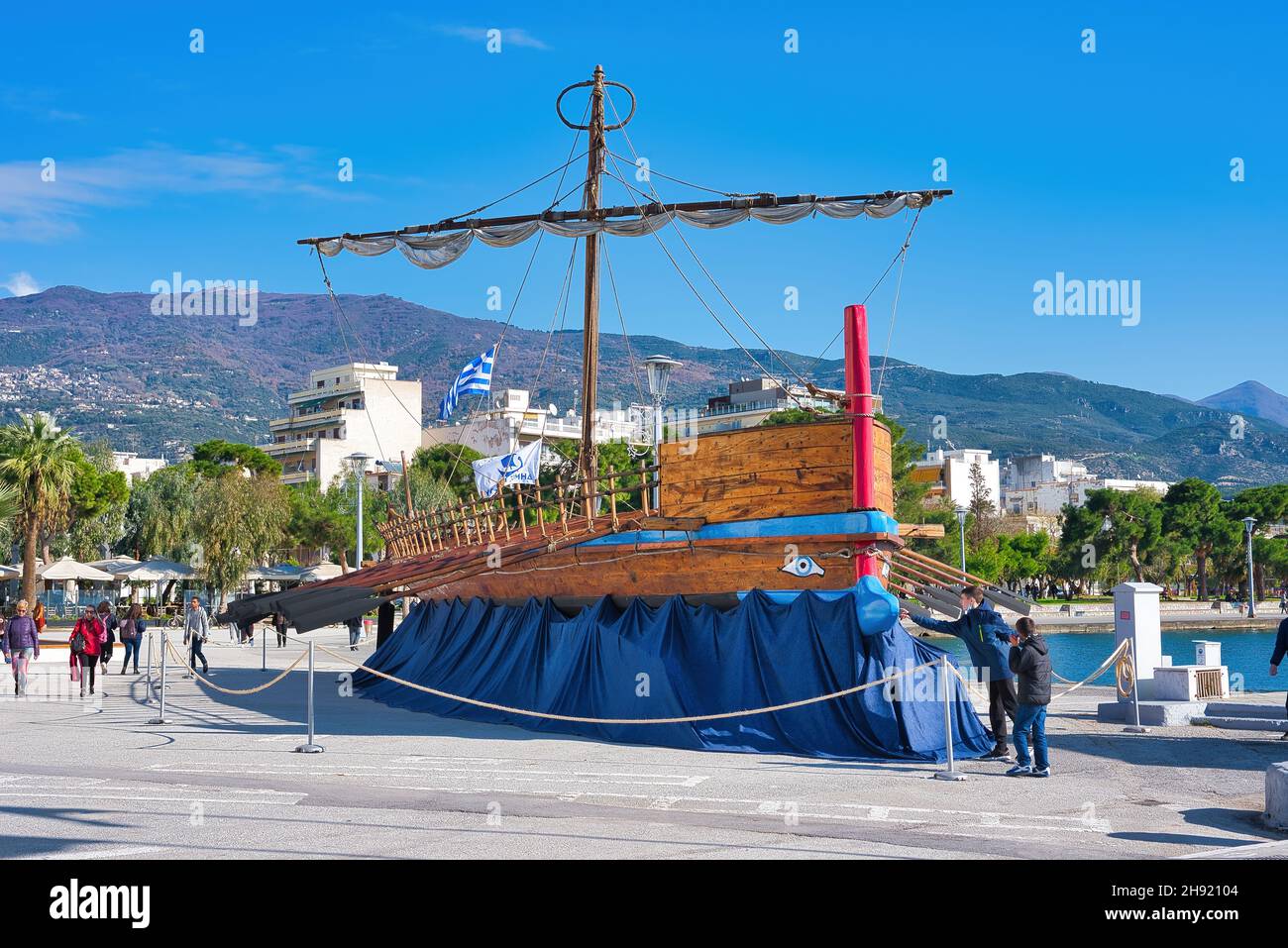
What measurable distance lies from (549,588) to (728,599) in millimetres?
3829

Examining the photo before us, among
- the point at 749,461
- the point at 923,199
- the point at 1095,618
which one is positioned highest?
the point at 923,199

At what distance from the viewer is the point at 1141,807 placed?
9953mm

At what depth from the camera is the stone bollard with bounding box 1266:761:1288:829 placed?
9.14 metres

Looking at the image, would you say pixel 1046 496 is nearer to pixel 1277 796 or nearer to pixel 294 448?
pixel 294 448

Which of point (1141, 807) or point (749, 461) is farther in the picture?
point (749, 461)

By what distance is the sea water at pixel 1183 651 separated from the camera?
124 feet

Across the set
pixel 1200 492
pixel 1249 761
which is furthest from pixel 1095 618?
pixel 1249 761

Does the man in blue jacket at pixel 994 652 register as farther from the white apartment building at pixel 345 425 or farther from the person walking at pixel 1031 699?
the white apartment building at pixel 345 425

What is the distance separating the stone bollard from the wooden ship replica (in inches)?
189

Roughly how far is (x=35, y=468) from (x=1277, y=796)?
4240cm

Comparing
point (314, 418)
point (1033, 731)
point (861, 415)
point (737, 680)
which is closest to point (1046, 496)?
point (314, 418)

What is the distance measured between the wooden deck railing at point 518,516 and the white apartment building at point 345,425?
246 feet

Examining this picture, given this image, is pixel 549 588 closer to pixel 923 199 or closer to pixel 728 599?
pixel 728 599

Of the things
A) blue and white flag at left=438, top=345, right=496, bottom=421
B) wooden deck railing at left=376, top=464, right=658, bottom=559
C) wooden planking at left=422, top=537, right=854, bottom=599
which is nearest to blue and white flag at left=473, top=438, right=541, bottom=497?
wooden deck railing at left=376, top=464, right=658, bottom=559
